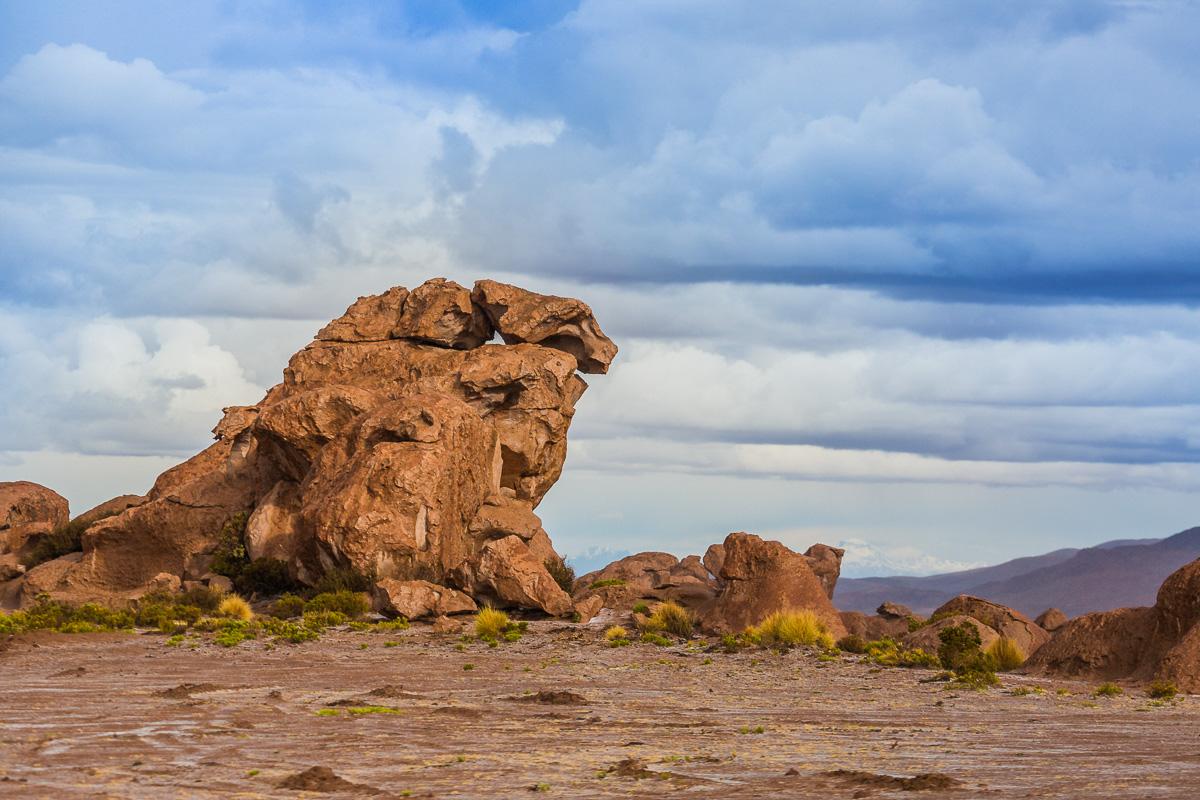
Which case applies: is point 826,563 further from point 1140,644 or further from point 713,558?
point 1140,644

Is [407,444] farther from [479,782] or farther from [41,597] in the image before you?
[479,782]

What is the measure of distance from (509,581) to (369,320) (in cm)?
1981

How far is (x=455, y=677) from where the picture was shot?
20.1m

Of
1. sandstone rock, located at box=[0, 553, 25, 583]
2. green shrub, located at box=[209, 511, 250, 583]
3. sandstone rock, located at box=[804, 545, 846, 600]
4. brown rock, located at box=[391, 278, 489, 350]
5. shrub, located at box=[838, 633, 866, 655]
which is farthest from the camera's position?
sandstone rock, located at box=[804, 545, 846, 600]

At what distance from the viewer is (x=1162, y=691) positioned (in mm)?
18109

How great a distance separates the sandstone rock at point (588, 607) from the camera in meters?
30.2

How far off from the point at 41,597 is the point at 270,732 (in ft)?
92.8

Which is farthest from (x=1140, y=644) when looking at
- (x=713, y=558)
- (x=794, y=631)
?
(x=713, y=558)

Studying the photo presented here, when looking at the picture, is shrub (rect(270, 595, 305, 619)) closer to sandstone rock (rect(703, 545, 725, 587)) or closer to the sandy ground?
the sandy ground

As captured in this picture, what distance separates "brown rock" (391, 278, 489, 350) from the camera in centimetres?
4509

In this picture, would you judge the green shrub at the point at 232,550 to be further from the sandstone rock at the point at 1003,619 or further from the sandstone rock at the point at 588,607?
the sandstone rock at the point at 1003,619

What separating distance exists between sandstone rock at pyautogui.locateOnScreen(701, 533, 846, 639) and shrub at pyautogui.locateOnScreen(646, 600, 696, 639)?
860mm

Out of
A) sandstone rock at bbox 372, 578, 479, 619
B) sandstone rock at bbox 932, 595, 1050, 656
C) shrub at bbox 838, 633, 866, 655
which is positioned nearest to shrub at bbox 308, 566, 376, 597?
sandstone rock at bbox 372, 578, 479, 619

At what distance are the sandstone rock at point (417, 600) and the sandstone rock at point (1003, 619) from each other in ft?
51.5
